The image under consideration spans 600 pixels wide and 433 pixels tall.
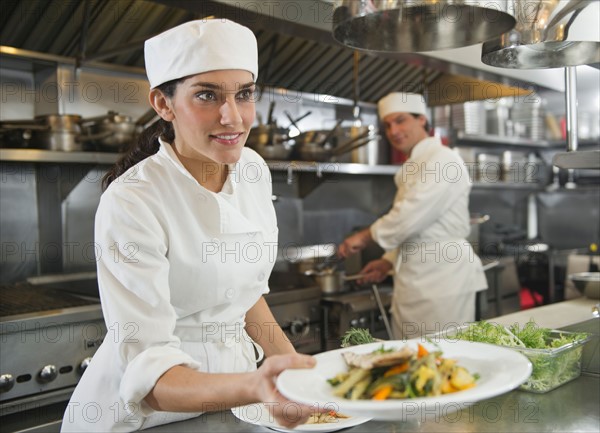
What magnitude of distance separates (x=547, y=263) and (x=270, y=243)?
15.9 feet

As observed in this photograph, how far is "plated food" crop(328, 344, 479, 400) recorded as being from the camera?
1027 mm

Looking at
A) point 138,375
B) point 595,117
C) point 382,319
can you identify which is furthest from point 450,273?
point 595,117

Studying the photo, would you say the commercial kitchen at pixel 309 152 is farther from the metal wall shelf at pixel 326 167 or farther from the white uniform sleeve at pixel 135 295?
the white uniform sleeve at pixel 135 295

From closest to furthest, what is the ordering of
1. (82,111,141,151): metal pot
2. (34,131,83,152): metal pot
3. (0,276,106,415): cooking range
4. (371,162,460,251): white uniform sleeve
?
(0,276,106,415): cooking range, (34,131,83,152): metal pot, (82,111,141,151): metal pot, (371,162,460,251): white uniform sleeve

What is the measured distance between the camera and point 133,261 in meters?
1.36

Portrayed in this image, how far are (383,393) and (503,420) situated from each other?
581 millimetres

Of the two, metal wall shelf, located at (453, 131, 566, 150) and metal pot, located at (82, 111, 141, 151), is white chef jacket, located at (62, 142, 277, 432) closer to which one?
metal pot, located at (82, 111, 141, 151)

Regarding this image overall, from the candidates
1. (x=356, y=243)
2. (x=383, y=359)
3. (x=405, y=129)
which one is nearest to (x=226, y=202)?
(x=383, y=359)

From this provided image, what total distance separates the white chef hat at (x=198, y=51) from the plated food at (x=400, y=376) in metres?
0.76

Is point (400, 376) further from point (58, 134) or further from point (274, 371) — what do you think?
A: point (58, 134)

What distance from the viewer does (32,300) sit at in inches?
115

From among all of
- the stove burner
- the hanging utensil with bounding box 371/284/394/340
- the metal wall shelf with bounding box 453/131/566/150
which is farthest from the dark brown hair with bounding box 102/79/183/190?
the metal wall shelf with bounding box 453/131/566/150

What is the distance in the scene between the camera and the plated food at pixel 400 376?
103cm

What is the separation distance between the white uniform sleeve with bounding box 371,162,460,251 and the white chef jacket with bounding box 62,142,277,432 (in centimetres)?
193
